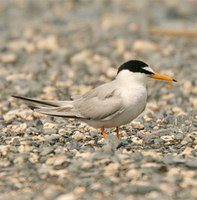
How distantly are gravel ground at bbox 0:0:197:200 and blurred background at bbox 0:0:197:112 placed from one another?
2cm

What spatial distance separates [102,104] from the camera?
423 cm

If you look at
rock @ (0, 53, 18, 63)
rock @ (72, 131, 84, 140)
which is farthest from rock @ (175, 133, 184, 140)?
rock @ (0, 53, 18, 63)

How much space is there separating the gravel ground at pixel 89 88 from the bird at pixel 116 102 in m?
0.27

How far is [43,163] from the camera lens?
3766mm

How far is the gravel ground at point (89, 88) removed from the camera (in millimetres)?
3301

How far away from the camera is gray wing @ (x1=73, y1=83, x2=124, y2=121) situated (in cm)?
410

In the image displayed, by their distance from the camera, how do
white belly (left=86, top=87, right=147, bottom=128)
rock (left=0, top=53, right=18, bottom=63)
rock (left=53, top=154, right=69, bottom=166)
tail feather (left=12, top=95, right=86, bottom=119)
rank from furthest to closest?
rock (left=0, top=53, right=18, bottom=63), tail feather (left=12, top=95, right=86, bottom=119), white belly (left=86, top=87, right=147, bottom=128), rock (left=53, top=154, right=69, bottom=166)

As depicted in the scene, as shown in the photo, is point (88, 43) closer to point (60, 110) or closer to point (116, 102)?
point (60, 110)

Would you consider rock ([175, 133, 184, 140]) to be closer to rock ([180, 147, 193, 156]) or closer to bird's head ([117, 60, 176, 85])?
rock ([180, 147, 193, 156])

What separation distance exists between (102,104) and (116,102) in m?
0.22

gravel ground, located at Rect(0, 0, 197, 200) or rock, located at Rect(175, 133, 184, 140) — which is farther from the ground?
gravel ground, located at Rect(0, 0, 197, 200)

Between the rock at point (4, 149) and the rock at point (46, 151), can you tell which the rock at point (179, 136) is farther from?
the rock at point (4, 149)

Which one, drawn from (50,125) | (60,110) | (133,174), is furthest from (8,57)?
(133,174)

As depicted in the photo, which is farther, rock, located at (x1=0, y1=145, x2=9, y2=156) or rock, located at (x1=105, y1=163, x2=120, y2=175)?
rock, located at (x1=0, y1=145, x2=9, y2=156)
